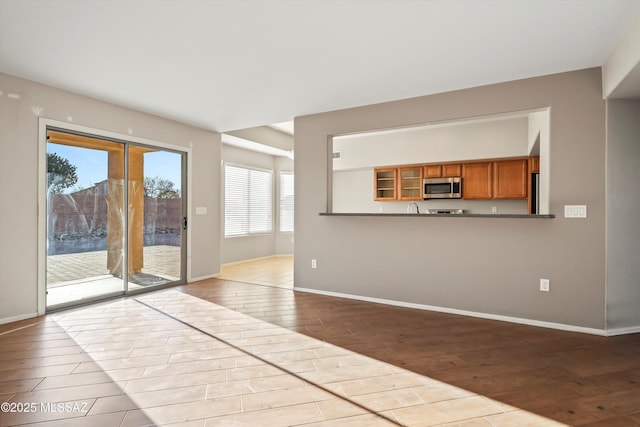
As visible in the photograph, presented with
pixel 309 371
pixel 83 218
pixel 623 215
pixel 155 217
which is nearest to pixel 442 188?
pixel 623 215

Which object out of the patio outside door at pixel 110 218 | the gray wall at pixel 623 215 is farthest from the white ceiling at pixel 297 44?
the patio outside door at pixel 110 218

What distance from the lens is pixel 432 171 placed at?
6660 mm

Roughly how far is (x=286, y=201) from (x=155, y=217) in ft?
13.5

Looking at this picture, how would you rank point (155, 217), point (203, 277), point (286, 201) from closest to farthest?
point (155, 217)
point (203, 277)
point (286, 201)

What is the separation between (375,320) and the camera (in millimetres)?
3633

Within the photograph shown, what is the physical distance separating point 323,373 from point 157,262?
3.73 m

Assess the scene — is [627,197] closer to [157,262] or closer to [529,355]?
[529,355]

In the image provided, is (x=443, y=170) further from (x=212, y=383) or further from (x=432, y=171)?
(x=212, y=383)

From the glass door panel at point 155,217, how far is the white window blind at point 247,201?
189cm

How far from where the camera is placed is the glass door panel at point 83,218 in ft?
12.8

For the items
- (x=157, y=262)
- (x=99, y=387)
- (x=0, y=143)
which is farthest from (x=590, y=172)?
(x=0, y=143)

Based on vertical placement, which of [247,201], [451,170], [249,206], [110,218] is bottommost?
[110,218]

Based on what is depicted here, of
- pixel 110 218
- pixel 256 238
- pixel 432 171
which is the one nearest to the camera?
pixel 110 218

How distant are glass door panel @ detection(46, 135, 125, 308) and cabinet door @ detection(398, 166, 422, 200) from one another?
508 cm
